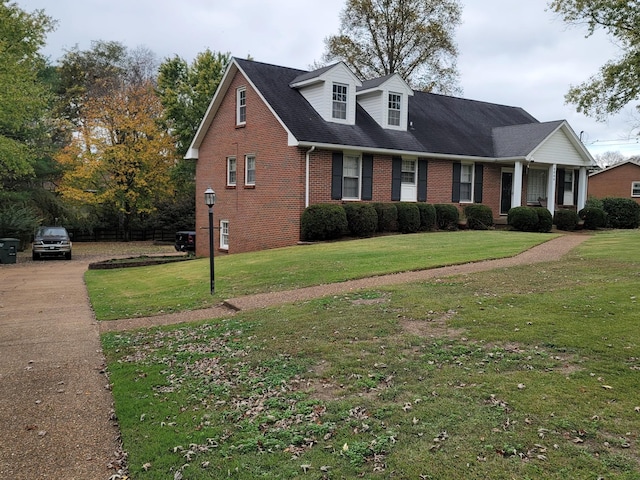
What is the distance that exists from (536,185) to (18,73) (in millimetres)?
24676

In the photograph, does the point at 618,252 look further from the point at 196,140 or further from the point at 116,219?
the point at 116,219

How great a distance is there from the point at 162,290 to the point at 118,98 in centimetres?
2673

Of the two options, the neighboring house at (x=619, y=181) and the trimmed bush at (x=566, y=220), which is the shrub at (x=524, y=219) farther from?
the neighboring house at (x=619, y=181)

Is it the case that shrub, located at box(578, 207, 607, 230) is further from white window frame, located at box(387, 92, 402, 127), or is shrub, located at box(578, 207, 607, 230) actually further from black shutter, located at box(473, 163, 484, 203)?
white window frame, located at box(387, 92, 402, 127)

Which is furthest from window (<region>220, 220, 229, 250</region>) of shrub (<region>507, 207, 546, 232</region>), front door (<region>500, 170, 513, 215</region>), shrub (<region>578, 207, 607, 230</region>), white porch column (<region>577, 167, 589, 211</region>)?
white porch column (<region>577, 167, 589, 211</region>)

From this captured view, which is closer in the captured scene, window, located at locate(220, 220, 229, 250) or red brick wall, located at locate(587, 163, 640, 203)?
window, located at locate(220, 220, 229, 250)

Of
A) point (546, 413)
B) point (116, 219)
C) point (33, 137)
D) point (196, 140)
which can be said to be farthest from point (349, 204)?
point (116, 219)

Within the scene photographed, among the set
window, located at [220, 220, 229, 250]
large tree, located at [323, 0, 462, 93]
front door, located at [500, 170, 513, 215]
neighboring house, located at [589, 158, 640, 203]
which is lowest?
window, located at [220, 220, 229, 250]

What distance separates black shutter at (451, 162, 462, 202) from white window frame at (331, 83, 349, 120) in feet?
19.2

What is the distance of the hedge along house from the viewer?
1988 centimetres

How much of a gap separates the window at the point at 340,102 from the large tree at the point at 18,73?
13157 mm

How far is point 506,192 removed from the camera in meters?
25.3

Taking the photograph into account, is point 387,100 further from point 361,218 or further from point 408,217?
point 361,218

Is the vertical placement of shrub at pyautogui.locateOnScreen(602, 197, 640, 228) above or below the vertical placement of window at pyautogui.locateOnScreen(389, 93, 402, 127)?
below
